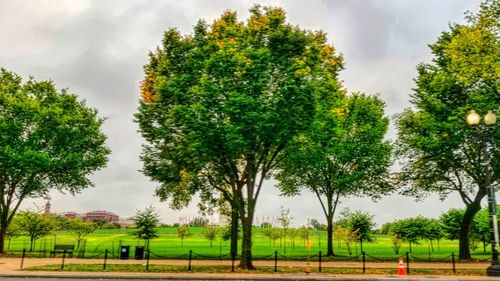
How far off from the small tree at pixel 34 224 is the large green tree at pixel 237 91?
69.3 ft

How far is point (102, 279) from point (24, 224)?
89.6 ft

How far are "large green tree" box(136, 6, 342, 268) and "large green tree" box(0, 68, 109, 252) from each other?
14.1 m

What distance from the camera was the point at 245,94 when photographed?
2048 centimetres

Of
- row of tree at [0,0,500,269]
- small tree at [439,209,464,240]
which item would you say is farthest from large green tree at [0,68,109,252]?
small tree at [439,209,464,240]

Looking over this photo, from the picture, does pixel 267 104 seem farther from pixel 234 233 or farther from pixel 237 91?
pixel 234 233

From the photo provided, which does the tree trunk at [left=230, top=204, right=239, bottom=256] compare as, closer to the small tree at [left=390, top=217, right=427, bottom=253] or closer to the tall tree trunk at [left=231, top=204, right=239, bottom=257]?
the tall tree trunk at [left=231, top=204, right=239, bottom=257]

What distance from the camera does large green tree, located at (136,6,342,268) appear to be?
20.8 meters

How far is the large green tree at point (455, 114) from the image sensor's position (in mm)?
24344

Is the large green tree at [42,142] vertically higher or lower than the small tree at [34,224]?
Answer: higher

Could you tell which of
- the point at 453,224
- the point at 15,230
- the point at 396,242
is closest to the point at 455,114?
the point at 396,242

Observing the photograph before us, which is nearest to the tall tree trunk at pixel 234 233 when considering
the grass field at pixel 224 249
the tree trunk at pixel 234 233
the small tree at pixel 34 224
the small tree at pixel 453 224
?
the tree trunk at pixel 234 233

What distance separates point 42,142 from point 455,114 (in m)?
35.5

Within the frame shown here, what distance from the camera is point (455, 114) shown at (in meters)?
29.5

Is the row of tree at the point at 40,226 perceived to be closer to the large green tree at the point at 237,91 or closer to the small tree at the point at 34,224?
the small tree at the point at 34,224
